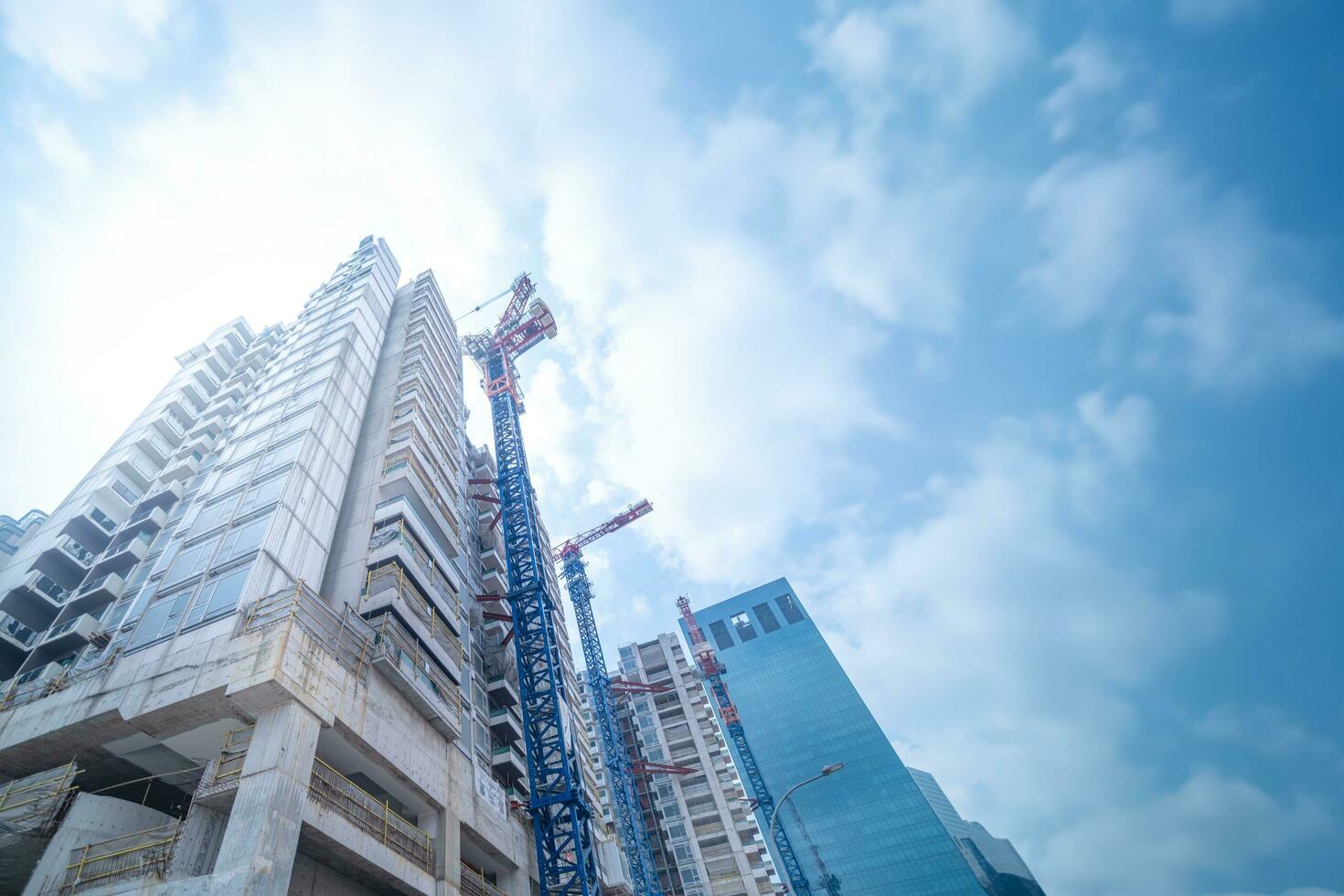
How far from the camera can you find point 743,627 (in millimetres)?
152500

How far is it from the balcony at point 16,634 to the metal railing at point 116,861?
906 inches

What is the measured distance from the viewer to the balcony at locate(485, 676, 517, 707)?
37.5 m

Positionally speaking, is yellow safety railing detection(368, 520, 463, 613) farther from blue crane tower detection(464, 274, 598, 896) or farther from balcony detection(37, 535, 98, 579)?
balcony detection(37, 535, 98, 579)

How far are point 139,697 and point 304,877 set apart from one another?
27.7 ft

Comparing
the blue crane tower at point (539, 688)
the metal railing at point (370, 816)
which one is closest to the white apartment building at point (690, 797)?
the blue crane tower at point (539, 688)

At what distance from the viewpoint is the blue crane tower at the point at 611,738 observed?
59500 millimetres

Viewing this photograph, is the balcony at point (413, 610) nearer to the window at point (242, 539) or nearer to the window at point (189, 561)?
the window at point (242, 539)

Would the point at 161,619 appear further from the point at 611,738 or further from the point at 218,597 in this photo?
the point at 611,738

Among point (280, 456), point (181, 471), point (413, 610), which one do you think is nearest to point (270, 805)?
point (413, 610)

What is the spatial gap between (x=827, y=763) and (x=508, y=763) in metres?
101

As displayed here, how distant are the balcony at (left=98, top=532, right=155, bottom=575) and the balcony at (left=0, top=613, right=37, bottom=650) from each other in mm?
4251

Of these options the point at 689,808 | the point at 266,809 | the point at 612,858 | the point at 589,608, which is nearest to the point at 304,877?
the point at 266,809

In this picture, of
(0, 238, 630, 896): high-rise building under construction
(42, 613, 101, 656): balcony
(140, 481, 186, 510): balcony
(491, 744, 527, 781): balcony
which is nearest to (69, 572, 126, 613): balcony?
(0, 238, 630, 896): high-rise building under construction

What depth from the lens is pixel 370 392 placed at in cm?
4509
